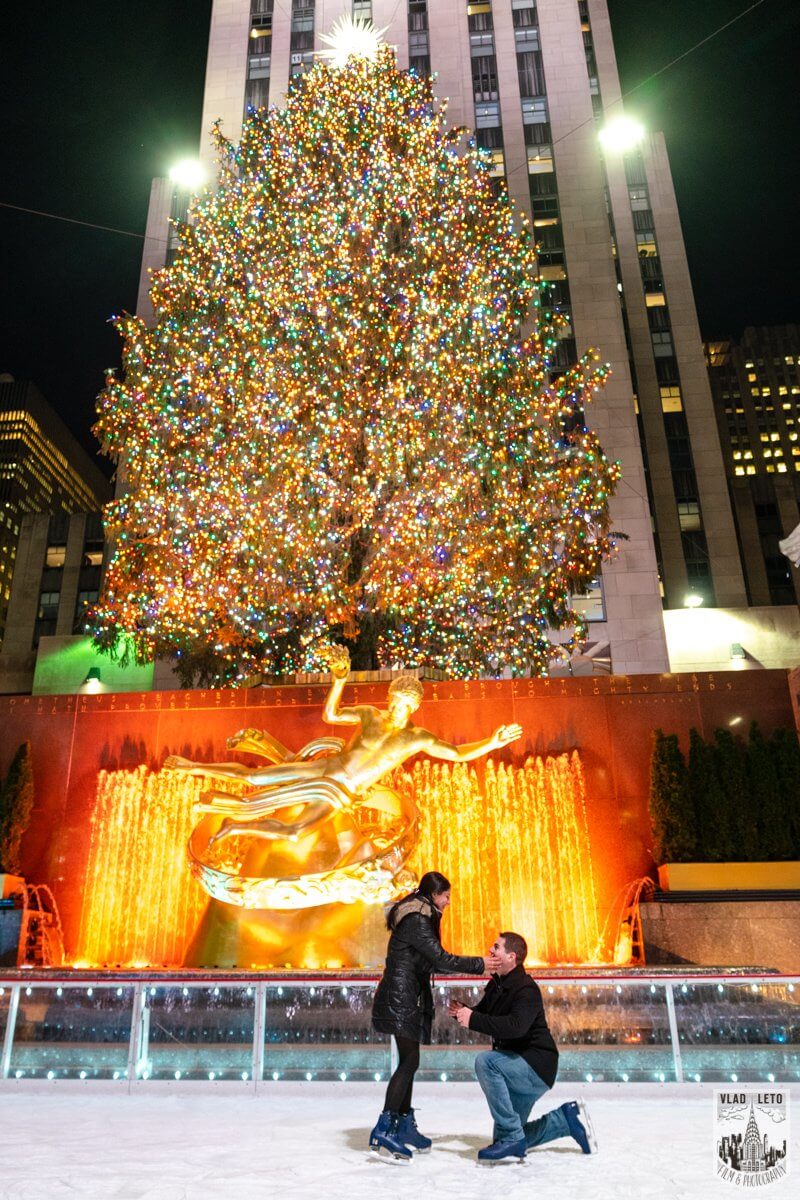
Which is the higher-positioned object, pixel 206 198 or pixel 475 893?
pixel 206 198

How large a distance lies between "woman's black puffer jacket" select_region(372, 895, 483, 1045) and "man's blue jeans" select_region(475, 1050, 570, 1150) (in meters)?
0.44

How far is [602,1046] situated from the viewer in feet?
22.7

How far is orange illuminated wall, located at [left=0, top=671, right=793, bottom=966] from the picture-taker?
1245 cm

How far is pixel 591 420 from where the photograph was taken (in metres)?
34.7

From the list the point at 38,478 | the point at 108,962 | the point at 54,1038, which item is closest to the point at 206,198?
the point at 108,962

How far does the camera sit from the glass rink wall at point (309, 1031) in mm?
6852

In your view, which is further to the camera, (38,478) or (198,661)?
(38,478)

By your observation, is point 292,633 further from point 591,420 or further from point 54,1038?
point 591,420

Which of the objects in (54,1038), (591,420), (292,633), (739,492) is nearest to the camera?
(54,1038)

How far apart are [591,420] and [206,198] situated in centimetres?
1694

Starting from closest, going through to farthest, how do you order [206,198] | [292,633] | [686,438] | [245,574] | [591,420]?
[245,574] < [292,633] < [206,198] < [591,420] < [686,438]

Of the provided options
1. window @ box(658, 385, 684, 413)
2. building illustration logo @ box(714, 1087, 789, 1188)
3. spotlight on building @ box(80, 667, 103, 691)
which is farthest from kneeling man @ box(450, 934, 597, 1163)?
window @ box(658, 385, 684, 413)

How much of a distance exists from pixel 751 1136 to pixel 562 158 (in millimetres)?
41016

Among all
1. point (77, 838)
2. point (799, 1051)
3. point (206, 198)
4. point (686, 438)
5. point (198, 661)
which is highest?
point (686, 438)
